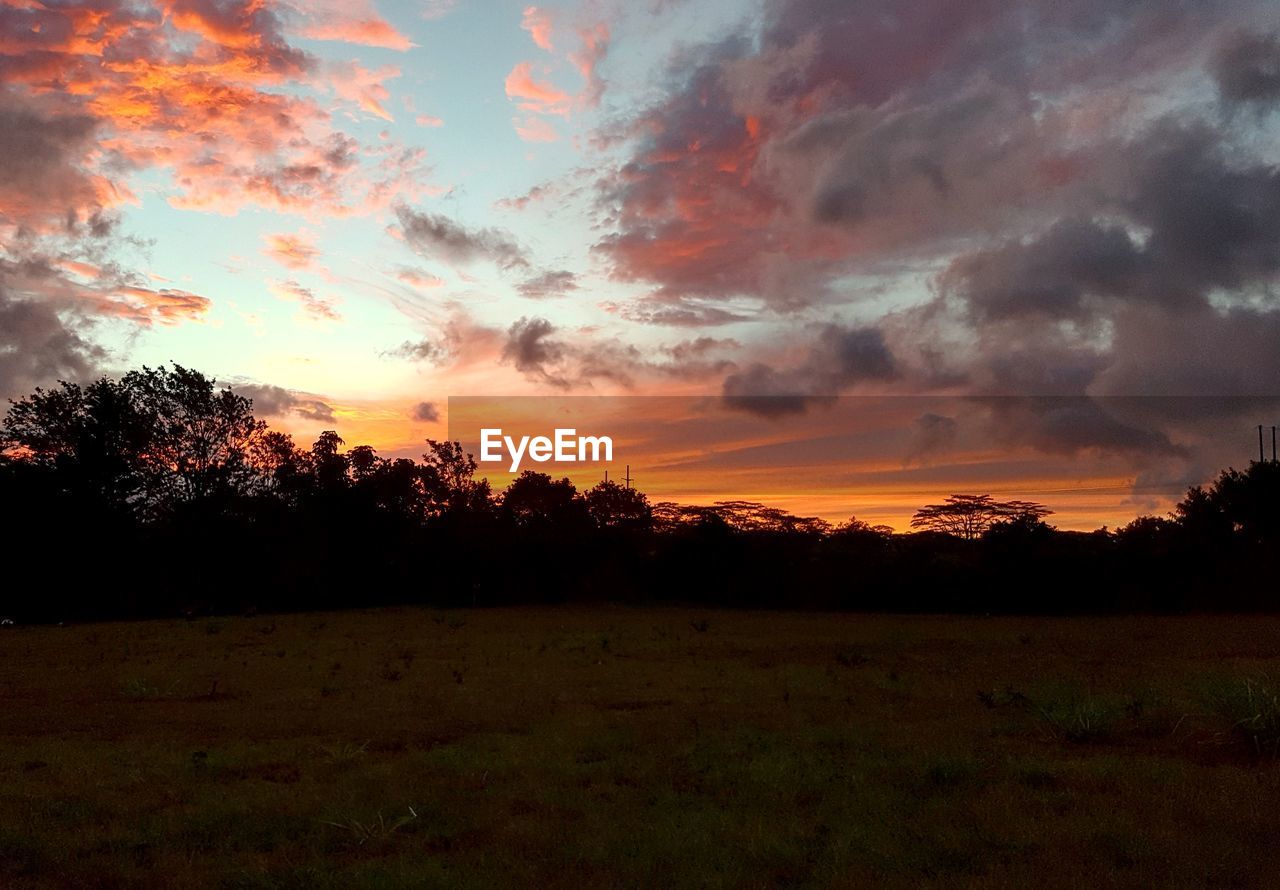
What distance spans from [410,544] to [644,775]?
164 ft

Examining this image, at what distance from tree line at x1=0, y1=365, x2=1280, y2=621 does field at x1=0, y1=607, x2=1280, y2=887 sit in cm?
2991

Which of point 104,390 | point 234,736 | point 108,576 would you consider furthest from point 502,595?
point 234,736

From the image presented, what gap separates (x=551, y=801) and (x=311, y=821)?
2.29m

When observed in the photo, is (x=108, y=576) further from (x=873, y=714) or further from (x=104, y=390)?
(x=873, y=714)

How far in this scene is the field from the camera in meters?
7.99

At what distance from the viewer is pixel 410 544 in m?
59.1

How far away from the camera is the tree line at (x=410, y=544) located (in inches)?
1937

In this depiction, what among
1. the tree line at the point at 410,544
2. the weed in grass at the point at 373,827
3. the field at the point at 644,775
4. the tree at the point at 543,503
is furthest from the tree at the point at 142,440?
the weed in grass at the point at 373,827

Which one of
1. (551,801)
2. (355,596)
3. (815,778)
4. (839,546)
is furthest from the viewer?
(839,546)

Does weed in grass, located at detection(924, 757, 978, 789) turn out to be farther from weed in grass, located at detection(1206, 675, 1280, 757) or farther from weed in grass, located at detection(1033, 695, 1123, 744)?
weed in grass, located at detection(1206, 675, 1280, 757)

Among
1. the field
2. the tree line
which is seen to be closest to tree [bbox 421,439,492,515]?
the tree line

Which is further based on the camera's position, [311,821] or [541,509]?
[541,509]

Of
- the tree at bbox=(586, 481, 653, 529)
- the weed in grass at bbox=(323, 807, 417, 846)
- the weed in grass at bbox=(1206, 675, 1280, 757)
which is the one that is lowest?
the weed in grass at bbox=(323, 807, 417, 846)

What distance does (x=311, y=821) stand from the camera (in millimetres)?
9305
